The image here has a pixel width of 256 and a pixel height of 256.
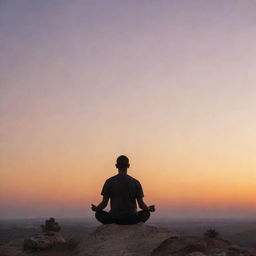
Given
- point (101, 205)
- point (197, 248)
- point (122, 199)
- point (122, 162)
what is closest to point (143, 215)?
point (122, 199)

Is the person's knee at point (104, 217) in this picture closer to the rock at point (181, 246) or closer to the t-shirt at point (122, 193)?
the t-shirt at point (122, 193)

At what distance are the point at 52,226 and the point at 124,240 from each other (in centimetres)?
479

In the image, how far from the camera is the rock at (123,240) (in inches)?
394

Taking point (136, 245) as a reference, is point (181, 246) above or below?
below

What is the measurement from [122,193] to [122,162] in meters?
0.85

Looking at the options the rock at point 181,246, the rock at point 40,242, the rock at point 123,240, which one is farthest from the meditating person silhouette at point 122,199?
the rock at point 40,242

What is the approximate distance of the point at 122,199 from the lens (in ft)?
36.6

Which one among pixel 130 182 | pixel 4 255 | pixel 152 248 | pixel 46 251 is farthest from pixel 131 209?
pixel 4 255

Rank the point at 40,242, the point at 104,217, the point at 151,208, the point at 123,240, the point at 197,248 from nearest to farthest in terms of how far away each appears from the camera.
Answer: the point at 197,248, the point at 123,240, the point at 151,208, the point at 104,217, the point at 40,242

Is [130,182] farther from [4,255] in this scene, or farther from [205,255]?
[4,255]

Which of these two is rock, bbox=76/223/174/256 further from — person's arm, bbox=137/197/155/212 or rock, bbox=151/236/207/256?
person's arm, bbox=137/197/155/212

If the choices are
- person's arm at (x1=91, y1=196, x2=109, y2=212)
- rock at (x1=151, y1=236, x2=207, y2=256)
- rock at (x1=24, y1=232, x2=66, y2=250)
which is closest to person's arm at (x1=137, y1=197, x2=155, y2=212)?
person's arm at (x1=91, y1=196, x2=109, y2=212)

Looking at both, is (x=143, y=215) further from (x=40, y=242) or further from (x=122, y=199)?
(x=40, y=242)

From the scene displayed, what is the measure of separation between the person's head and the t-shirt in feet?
0.73
